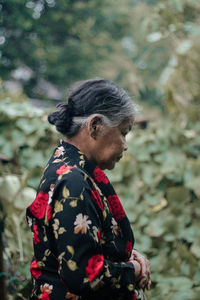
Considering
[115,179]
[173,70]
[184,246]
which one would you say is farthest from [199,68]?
[184,246]

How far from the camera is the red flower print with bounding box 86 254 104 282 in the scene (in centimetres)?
106

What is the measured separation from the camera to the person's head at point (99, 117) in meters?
1.22

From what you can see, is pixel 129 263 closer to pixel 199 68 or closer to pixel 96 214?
pixel 96 214

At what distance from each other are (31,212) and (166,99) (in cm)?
265

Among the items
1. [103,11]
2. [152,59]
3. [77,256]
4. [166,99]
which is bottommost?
[77,256]

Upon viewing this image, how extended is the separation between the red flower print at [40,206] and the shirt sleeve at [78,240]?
0.08 metres

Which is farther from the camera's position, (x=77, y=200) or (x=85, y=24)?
(x=85, y=24)

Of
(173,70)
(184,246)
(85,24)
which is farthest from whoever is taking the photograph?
(85,24)

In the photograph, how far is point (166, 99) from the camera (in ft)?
12.0

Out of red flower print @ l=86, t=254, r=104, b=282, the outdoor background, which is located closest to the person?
red flower print @ l=86, t=254, r=104, b=282

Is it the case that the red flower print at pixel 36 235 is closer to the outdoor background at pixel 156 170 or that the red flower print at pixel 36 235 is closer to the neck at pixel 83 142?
the neck at pixel 83 142

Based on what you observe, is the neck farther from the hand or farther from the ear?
the hand

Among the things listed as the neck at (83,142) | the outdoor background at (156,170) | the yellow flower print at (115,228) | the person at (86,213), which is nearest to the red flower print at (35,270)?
the person at (86,213)

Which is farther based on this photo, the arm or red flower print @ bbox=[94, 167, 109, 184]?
red flower print @ bbox=[94, 167, 109, 184]
